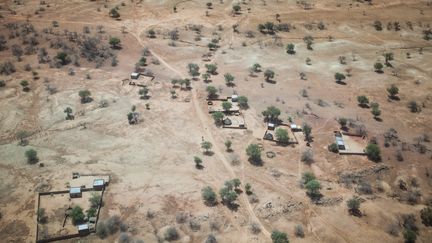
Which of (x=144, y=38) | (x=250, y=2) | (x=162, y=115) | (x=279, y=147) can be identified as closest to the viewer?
(x=279, y=147)

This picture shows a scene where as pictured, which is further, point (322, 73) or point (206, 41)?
point (206, 41)

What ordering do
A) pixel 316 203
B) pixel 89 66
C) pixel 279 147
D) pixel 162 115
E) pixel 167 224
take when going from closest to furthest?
pixel 167 224 < pixel 316 203 < pixel 279 147 < pixel 162 115 < pixel 89 66

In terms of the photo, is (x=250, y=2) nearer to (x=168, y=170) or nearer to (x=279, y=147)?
(x=279, y=147)

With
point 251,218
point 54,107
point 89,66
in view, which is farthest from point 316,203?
point 89,66

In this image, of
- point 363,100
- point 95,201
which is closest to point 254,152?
point 95,201

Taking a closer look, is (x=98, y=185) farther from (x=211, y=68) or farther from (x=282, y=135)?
(x=211, y=68)

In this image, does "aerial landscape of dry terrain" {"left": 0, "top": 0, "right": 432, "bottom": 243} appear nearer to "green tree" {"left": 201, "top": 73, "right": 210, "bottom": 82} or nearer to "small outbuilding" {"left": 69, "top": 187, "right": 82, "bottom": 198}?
"small outbuilding" {"left": 69, "top": 187, "right": 82, "bottom": 198}

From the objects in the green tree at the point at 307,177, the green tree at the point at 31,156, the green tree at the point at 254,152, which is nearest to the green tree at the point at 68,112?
the green tree at the point at 31,156
